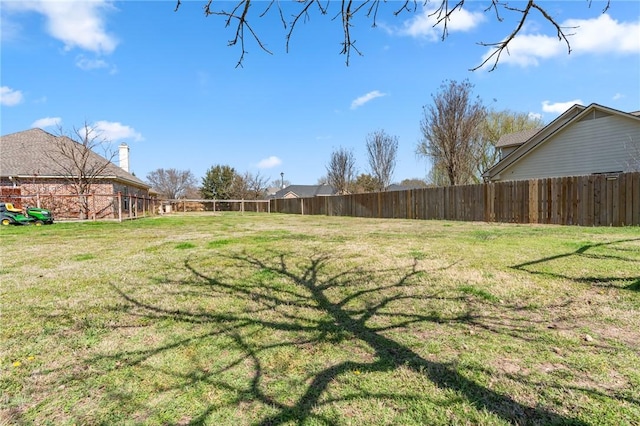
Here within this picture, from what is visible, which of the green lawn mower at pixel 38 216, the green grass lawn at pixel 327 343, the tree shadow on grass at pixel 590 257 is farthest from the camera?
the green lawn mower at pixel 38 216

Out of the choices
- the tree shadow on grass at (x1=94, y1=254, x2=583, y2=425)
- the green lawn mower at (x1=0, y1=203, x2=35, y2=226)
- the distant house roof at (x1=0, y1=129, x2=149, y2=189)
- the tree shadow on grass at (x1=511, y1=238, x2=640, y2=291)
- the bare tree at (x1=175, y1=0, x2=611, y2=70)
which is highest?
the distant house roof at (x1=0, y1=129, x2=149, y2=189)

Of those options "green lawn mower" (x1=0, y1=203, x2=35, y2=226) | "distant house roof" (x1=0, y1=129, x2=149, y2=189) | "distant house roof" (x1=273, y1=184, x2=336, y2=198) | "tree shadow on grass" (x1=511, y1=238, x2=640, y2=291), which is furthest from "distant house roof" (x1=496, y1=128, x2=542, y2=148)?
"distant house roof" (x1=273, y1=184, x2=336, y2=198)

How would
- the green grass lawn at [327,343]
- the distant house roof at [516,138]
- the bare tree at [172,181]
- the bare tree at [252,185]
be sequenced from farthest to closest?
the bare tree at [172,181]
the bare tree at [252,185]
the distant house roof at [516,138]
the green grass lawn at [327,343]

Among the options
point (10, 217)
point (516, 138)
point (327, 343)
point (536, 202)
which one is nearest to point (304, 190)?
point (516, 138)

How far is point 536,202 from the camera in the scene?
11.2 meters

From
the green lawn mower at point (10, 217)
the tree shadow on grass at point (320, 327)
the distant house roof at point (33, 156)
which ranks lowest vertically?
the tree shadow on grass at point (320, 327)

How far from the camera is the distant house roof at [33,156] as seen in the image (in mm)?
18297

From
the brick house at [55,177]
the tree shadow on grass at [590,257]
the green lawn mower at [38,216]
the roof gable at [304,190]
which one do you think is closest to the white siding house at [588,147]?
the tree shadow on grass at [590,257]

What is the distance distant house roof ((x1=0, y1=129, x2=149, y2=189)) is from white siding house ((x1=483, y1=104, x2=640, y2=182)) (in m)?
23.5

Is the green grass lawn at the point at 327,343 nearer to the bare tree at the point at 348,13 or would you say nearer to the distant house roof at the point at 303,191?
the bare tree at the point at 348,13

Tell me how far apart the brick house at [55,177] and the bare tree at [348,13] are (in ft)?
56.1

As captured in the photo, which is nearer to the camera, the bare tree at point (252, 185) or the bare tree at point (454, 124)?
the bare tree at point (454, 124)

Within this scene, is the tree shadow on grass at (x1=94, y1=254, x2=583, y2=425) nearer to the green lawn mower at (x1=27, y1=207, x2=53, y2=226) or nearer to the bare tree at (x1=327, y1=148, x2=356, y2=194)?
the green lawn mower at (x1=27, y1=207, x2=53, y2=226)

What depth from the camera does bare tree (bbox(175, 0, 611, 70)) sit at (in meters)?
2.22
